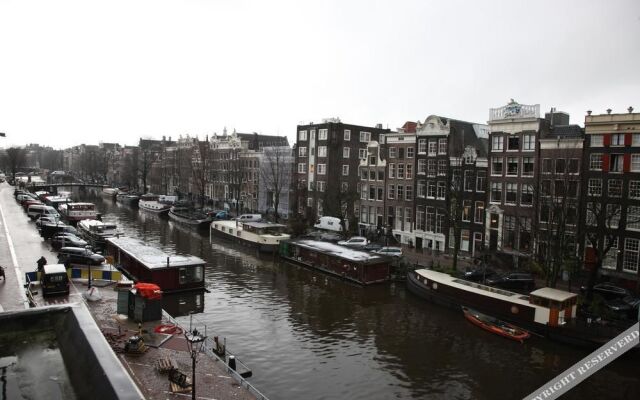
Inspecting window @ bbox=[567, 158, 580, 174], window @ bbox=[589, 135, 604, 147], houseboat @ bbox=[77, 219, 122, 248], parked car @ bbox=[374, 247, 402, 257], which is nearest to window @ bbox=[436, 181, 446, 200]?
parked car @ bbox=[374, 247, 402, 257]

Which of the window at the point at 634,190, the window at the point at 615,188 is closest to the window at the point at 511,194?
the window at the point at 615,188

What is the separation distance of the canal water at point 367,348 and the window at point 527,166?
58.5ft

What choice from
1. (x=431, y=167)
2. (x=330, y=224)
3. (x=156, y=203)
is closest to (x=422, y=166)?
(x=431, y=167)

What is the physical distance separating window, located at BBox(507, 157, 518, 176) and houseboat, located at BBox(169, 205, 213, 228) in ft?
163

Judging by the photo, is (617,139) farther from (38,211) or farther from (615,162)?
(38,211)

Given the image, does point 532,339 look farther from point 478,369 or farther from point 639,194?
point 639,194

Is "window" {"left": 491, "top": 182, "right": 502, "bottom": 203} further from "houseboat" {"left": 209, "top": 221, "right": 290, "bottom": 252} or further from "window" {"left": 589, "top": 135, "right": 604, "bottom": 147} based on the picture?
"houseboat" {"left": 209, "top": 221, "right": 290, "bottom": 252}

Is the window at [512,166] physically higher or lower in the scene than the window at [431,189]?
higher

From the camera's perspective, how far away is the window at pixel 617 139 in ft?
150

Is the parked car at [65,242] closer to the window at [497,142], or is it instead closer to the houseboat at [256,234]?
the houseboat at [256,234]

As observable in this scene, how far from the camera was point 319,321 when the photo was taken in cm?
3841

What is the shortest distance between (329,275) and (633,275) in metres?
28.2

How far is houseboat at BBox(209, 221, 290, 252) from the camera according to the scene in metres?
64.9

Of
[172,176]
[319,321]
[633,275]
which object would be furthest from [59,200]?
[633,275]
